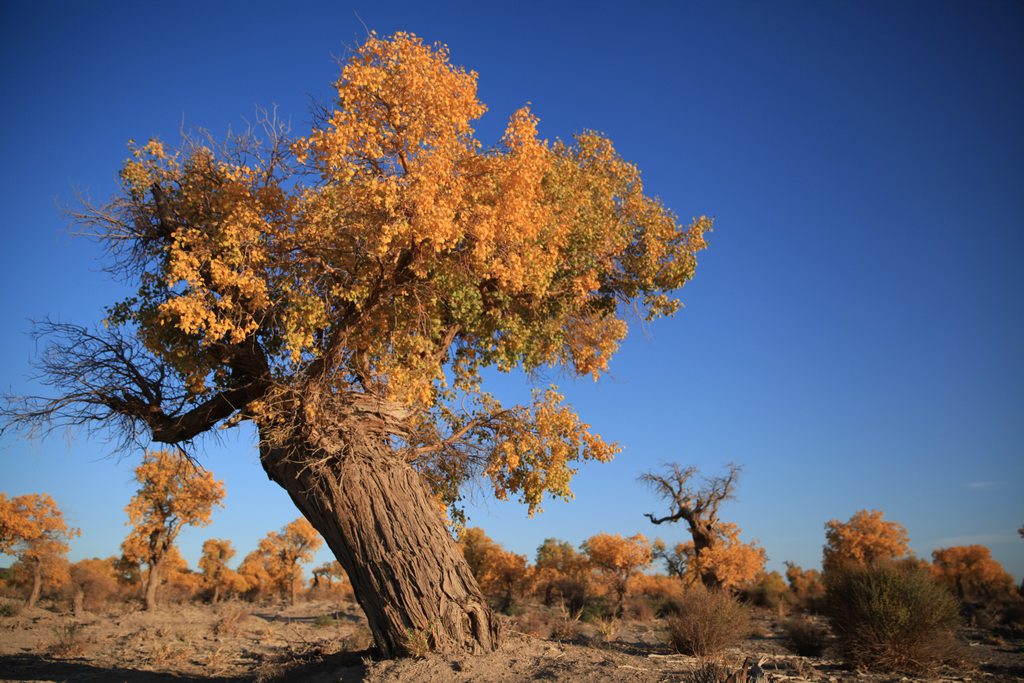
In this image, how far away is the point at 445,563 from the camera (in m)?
9.52

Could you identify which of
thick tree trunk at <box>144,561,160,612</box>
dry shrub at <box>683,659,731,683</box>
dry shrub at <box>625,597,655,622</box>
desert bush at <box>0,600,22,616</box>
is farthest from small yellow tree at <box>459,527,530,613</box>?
dry shrub at <box>683,659,731,683</box>

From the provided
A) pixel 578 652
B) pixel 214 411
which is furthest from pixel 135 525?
pixel 578 652

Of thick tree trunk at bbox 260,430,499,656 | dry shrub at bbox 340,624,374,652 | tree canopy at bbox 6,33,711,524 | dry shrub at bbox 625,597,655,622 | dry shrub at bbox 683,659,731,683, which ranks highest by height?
tree canopy at bbox 6,33,711,524

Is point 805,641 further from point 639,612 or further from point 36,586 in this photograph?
point 36,586

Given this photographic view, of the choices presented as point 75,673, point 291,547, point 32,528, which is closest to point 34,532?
point 32,528

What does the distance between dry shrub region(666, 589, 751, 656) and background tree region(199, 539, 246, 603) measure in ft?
→ 135

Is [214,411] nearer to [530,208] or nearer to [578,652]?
[530,208]

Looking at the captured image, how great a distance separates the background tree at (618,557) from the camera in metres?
35.8

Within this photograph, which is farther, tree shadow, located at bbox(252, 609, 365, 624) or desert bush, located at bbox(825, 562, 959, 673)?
tree shadow, located at bbox(252, 609, 365, 624)

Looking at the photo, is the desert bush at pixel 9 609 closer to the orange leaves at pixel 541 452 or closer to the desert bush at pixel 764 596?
the orange leaves at pixel 541 452

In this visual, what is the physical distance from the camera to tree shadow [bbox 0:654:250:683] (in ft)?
36.5

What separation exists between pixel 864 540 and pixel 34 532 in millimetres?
42786

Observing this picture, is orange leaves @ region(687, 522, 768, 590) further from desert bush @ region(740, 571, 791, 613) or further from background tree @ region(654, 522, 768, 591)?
desert bush @ region(740, 571, 791, 613)

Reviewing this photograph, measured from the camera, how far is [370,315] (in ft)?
32.8
